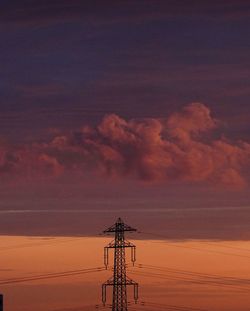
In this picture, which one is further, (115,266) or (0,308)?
(0,308)

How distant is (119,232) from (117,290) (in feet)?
39.8

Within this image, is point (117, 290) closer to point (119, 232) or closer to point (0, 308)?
point (119, 232)

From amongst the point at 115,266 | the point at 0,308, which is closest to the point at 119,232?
the point at 115,266

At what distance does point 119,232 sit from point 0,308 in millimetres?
34344

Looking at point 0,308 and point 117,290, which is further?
point 0,308

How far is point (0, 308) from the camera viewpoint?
16900 cm

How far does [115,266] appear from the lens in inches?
5901

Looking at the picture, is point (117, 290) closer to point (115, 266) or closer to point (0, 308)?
point (115, 266)

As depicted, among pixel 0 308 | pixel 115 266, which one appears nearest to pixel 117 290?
pixel 115 266

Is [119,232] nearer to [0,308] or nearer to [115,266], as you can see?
[115,266]

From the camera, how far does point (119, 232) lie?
478ft

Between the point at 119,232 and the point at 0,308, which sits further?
the point at 0,308
